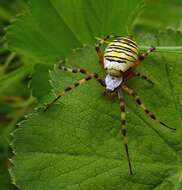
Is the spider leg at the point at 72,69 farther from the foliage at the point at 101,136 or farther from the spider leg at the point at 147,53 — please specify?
the spider leg at the point at 147,53

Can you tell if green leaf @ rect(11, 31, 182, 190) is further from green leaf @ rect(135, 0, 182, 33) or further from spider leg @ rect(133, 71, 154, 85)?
green leaf @ rect(135, 0, 182, 33)

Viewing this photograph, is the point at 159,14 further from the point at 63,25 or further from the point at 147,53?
the point at 147,53

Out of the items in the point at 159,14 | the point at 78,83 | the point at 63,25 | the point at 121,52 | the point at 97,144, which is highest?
the point at 159,14

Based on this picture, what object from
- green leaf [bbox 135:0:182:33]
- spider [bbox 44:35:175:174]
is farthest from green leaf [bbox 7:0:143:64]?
green leaf [bbox 135:0:182:33]

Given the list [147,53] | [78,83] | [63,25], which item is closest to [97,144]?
[78,83]

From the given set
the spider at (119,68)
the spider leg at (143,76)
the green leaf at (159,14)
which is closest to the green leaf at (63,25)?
the spider at (119,68)

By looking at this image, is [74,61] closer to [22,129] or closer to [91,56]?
[91,56]
